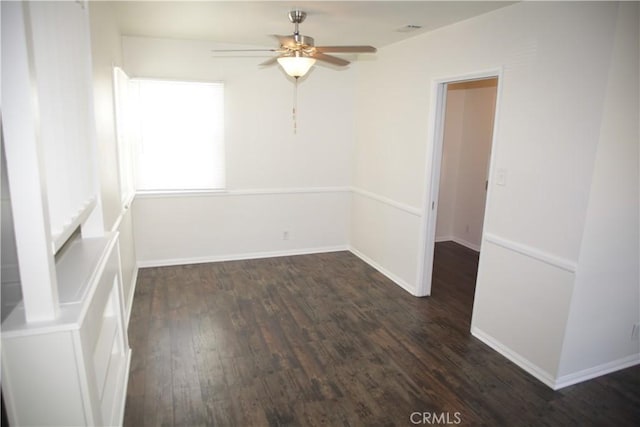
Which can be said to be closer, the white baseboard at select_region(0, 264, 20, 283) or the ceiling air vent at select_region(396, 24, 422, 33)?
the white baseboard at select_region(0, 264, 20, 283)

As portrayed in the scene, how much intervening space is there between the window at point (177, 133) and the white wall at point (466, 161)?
3.17 m

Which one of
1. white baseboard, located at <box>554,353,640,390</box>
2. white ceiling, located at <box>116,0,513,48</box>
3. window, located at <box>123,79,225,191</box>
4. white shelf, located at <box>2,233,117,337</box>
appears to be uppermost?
white ceiling, located at <box>116,0,513,48</box>

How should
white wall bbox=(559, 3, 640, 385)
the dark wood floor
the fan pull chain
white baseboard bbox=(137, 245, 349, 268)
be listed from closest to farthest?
white wall bbox=(559, 3, 640, 385), the dark wood floor, white baseboard bbox=(137, 245, 349, 268), the fan pull chain

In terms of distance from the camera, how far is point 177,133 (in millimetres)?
4422

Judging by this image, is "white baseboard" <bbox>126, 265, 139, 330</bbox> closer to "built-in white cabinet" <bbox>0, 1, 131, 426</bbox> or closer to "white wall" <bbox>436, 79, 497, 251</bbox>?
"built-in white cabinet" <bbox>0, 1, 131, 426</bbox>

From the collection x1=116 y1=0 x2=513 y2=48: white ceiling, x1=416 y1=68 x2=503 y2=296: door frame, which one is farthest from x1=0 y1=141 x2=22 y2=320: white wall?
x1=416 y1=68 x2=503 y2=296: door frame

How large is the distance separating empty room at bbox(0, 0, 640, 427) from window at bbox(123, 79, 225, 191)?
0.02 m

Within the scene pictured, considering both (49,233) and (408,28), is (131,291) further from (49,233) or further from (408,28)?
(408,28)

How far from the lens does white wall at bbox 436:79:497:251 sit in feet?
17.5

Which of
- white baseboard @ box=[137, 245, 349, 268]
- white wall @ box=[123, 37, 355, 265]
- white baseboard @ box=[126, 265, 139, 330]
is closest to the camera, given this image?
white baseboard @ box=[126, 265, 139, 330]

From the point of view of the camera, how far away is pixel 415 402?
2.46 m

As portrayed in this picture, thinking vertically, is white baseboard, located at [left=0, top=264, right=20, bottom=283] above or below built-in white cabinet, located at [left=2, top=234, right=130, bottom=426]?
above

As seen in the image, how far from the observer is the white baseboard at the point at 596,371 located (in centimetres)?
262

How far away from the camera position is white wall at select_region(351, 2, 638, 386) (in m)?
2.31
